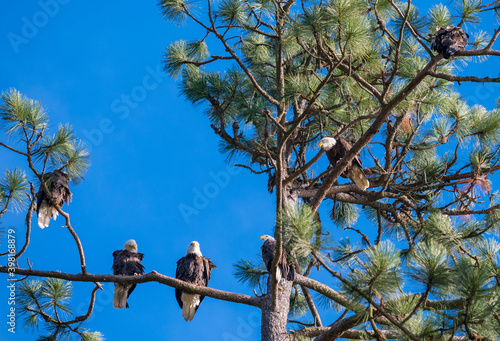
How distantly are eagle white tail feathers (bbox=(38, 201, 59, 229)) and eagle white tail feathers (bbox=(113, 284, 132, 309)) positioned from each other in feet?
2.69

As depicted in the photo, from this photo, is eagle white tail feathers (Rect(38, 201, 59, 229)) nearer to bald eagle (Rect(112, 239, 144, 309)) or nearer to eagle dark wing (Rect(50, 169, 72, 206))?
eagle dark wing (Rect(50, 169, 72, 206))

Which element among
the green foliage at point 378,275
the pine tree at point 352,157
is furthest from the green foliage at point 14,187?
the green foliage at point 378,275

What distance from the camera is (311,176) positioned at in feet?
17.7

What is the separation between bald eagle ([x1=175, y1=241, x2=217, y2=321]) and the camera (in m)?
5.39

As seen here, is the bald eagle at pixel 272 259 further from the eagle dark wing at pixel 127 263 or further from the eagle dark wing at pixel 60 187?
the eagle dark wing at pixel 60 187

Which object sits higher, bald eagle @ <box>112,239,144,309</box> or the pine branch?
bald eagle @ <box>112,239,144,309</box>

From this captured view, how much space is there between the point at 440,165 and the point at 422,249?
204cm

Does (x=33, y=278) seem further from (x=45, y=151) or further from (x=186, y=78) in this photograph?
(x=186, y=78)

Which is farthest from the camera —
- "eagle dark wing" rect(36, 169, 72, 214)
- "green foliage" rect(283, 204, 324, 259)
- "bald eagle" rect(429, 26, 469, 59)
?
"eagle dark wing" rect(36, 169, 72, 214)

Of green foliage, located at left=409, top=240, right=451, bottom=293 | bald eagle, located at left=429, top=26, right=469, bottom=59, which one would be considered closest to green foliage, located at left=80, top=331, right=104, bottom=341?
green foliage, located at left=409, top=240, right=451, bottom=293

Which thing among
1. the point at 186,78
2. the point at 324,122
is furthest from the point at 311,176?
the point at 186,78

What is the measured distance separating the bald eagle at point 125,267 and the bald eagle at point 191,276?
0.37 m

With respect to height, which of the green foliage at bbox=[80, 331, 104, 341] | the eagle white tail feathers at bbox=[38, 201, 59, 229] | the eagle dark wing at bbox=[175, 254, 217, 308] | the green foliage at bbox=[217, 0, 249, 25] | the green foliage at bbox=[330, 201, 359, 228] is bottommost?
the green foliage at bbox=[80, 331, 104, 341]

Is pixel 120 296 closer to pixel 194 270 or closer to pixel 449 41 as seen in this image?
pixel 194 270
